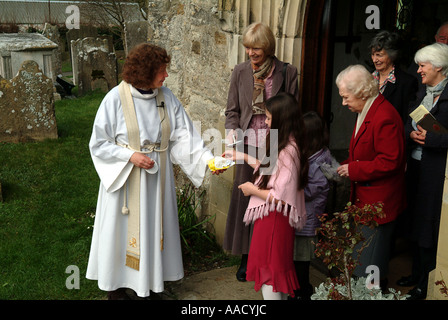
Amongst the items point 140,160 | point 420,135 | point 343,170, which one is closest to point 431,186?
point 420,135

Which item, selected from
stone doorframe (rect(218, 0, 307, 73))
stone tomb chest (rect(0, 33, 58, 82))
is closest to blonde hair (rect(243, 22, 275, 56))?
stone doorframe (rect(218, 0, 307, 73))

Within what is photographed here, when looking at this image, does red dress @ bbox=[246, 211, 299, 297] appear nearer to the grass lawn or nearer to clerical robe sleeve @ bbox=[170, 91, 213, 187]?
clerical robe sleeve @ bbox=[170, 91, 213, 187]

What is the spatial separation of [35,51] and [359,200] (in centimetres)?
839

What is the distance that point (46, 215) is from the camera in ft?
19.9

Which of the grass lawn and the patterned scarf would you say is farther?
the grass lawn

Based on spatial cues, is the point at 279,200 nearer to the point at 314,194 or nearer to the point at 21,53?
the point at 314,194

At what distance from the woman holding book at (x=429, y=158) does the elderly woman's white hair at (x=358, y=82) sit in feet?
1.46

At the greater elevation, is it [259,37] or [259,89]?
[259,37]

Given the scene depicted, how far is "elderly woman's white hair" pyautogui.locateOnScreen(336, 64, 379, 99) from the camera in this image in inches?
148

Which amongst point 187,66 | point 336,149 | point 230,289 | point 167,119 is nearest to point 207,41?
point 187,66

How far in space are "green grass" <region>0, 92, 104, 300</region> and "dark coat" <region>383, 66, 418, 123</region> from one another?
2783 millimetres

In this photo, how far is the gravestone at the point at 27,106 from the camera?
7.98 meters

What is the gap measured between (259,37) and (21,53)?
7686mm

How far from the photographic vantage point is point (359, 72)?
3748 millimetres
